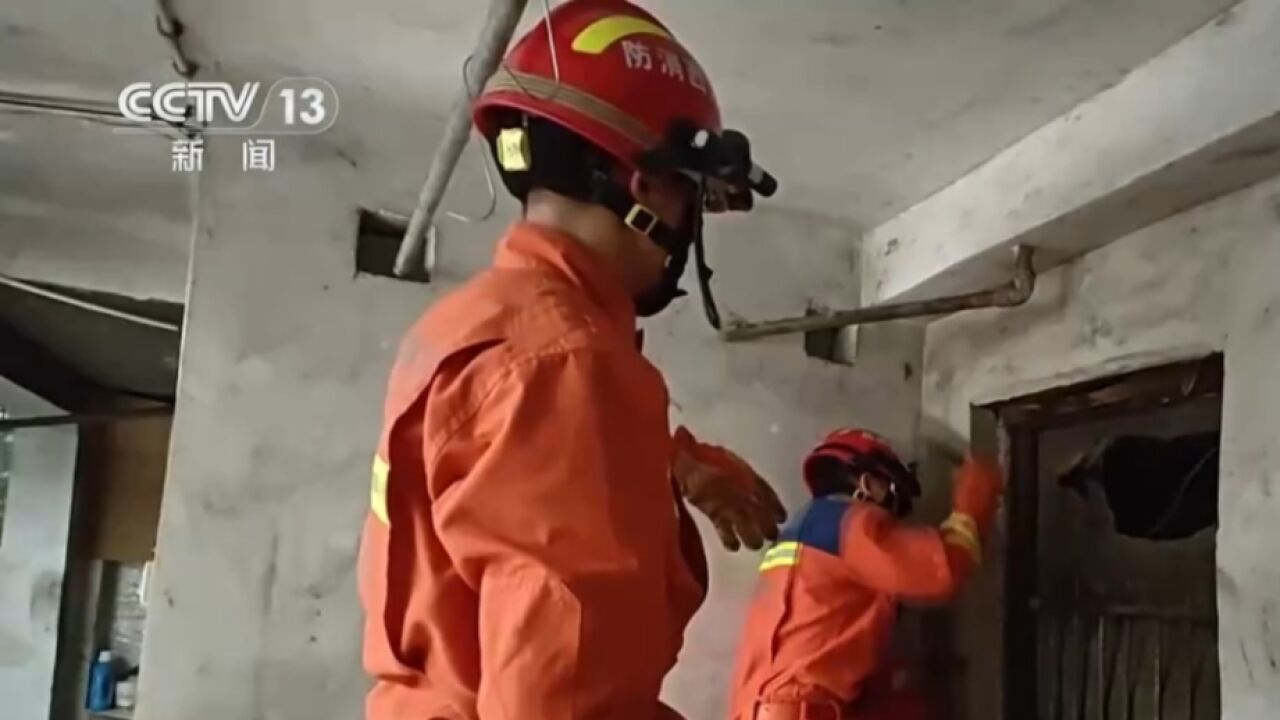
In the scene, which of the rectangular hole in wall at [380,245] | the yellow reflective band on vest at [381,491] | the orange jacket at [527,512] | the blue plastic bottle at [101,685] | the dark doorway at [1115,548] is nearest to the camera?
the orange jacket at [527,512]

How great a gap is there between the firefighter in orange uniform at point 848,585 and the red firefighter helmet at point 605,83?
3.83 ft

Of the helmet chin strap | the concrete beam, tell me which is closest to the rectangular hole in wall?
the concrete beam

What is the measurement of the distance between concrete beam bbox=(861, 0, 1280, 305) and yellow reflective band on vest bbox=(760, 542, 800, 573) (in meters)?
0.57

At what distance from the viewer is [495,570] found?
3.69 feet

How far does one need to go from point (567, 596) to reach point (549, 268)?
363 millimetres

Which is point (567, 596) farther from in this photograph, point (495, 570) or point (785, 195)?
point (785, 195)

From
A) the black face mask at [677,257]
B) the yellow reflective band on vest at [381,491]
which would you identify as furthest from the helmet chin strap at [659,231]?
the yellow reflective band on vest at [381,491]

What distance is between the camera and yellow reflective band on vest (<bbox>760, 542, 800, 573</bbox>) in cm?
249

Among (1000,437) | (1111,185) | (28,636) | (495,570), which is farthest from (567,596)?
(28,636)

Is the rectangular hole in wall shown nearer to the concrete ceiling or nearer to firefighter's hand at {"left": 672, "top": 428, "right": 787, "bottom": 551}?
the concrete ceiling

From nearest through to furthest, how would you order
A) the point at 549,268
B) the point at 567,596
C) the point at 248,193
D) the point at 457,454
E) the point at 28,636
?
the point at 567,596 → the point at 457,454 → the point at 549,268 → the point at 248,193 → the point at 28,636

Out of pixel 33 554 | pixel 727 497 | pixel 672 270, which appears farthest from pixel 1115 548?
pixel 33 554

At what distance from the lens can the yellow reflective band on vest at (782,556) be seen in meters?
2.49

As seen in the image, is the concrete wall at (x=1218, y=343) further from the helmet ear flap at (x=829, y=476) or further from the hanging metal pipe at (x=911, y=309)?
the helmet ear flap at (x=829, y=476)
